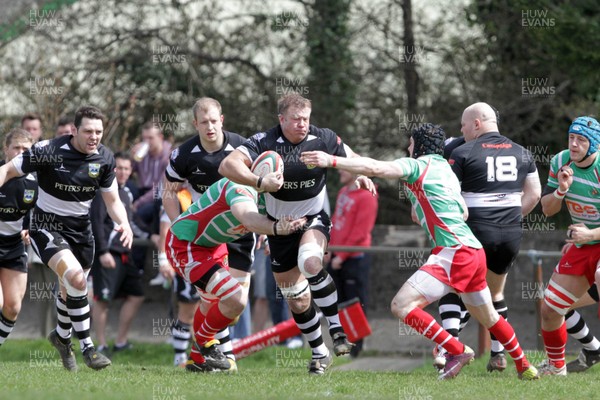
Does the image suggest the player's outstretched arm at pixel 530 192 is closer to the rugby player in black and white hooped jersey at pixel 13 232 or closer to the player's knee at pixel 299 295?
the player's knee at pixel 299 295

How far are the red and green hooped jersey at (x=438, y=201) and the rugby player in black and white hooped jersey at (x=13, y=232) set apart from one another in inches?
166

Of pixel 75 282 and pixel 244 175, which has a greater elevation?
pixel 244 175

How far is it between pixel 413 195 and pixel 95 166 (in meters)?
3.27

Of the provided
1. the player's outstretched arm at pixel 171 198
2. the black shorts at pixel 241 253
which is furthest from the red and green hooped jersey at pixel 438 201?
the player's outstretched arm at pixel 171 198

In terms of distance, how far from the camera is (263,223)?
9.14 m

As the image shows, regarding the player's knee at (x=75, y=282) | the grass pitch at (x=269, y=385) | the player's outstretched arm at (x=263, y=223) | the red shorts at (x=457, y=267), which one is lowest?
the grass pitch at (x=269, y=385)

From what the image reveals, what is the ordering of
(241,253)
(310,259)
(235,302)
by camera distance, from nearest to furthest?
(310,259)
(235,302)
(241,253)

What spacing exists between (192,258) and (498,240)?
Result: 290 centimetres

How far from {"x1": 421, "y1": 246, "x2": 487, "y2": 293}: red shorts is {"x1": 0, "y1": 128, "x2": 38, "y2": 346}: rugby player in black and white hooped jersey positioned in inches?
175

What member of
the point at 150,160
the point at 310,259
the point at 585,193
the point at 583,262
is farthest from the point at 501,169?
the point at 150,160

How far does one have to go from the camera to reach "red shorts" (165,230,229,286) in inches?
391

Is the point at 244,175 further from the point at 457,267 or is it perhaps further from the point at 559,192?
the point at 559,192

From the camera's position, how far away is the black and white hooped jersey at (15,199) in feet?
35.5

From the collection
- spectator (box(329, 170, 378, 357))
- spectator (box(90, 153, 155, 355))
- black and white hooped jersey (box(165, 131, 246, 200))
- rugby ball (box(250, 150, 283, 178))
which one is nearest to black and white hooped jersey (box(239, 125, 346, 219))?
rugby ball (box(250, 150, 283, 178))
